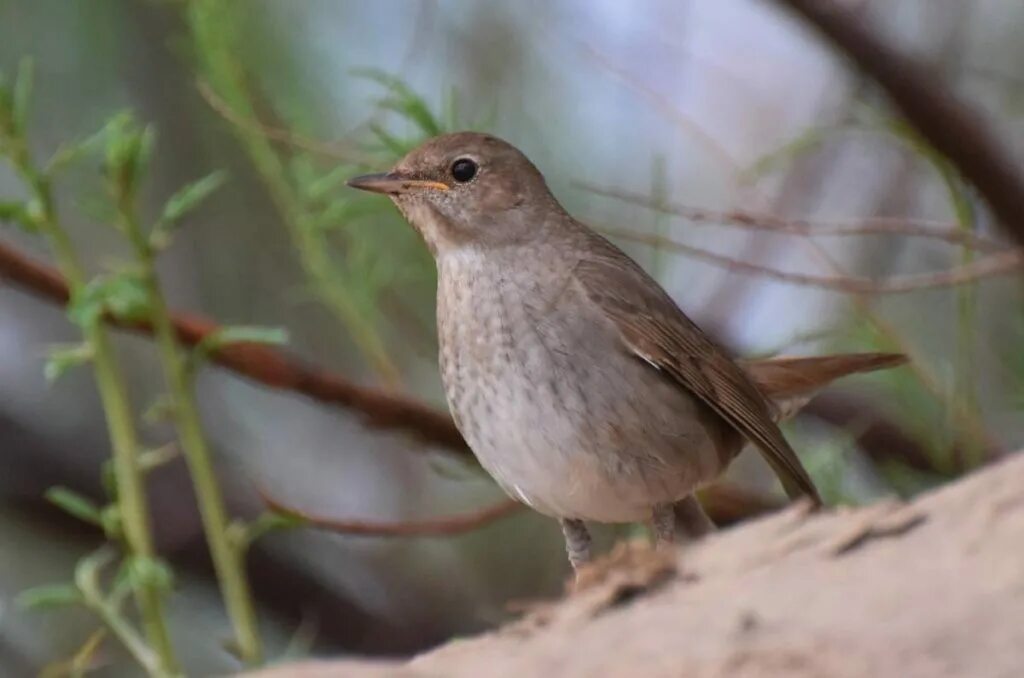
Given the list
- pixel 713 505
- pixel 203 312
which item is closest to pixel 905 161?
pixel 713 505

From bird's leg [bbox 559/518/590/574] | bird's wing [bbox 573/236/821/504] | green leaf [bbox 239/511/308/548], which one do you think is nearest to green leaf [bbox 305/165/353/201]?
bird's wing [bbox 573/236/821/504]

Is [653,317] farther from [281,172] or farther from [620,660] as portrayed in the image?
[620,660]

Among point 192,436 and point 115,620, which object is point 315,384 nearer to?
point 192,436

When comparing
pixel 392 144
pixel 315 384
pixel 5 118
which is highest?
pixel 5 118

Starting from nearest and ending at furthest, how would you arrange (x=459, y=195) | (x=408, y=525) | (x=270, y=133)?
1. (x=459, y=195)
2. (x=270, y=133)
3. (x=408, y=525)

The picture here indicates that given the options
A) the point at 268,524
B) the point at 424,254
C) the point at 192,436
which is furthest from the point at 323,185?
the point at 424,254

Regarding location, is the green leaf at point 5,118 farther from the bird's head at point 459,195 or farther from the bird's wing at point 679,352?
the bird's wing at point 679,352

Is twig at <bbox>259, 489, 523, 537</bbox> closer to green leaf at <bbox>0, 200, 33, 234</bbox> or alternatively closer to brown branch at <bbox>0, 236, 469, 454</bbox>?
brown branch at <bbox>0, 236, 469, 454</bbox>
